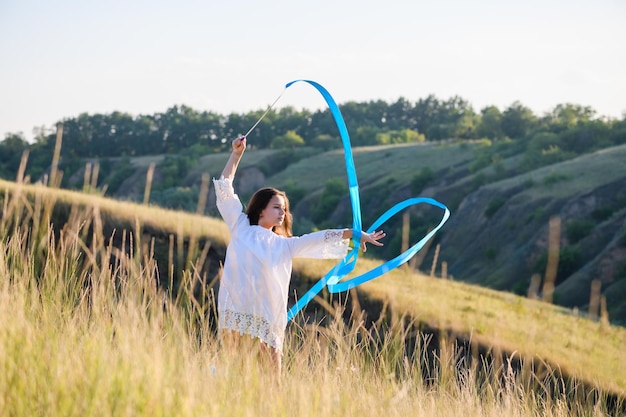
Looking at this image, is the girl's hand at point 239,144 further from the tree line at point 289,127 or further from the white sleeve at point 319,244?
the tree line at point 289,127

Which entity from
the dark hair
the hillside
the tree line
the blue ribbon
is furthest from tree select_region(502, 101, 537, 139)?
the dark hair

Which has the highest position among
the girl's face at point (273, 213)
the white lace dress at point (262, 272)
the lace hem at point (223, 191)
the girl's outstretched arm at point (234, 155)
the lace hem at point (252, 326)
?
the girl's outstretched arm at point (234, 155)

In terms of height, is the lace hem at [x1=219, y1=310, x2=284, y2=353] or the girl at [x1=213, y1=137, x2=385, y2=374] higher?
the girl at [x1=213, y1=137, x2=385, y2=374]

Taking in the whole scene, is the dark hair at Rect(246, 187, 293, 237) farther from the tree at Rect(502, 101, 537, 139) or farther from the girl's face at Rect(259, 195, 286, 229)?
the tree at Rect(502, 101, 537, 139)

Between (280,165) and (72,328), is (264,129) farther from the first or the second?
(72,328)

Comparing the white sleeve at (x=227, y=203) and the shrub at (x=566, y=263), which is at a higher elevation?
the white sleeve at (x=227, y=203)

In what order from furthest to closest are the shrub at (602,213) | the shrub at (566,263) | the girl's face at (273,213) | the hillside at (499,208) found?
the shrub at (602,213) < the shrub at (566,263) < the hillside at (499,208) < the girl's face at (273,213)

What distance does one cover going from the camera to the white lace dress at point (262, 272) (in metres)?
5.70

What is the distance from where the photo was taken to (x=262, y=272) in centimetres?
594

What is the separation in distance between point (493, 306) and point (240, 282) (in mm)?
11117

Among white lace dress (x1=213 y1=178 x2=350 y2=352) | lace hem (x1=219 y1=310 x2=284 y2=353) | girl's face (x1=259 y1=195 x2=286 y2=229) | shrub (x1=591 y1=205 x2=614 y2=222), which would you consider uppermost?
girl's face (x1=259 y1=195 x2=286 y2=229)

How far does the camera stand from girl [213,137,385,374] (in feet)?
18.7

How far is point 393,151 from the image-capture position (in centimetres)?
9575

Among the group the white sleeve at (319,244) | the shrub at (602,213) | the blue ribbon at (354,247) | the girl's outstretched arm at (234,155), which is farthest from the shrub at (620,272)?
the white sleeve at (319,244)
